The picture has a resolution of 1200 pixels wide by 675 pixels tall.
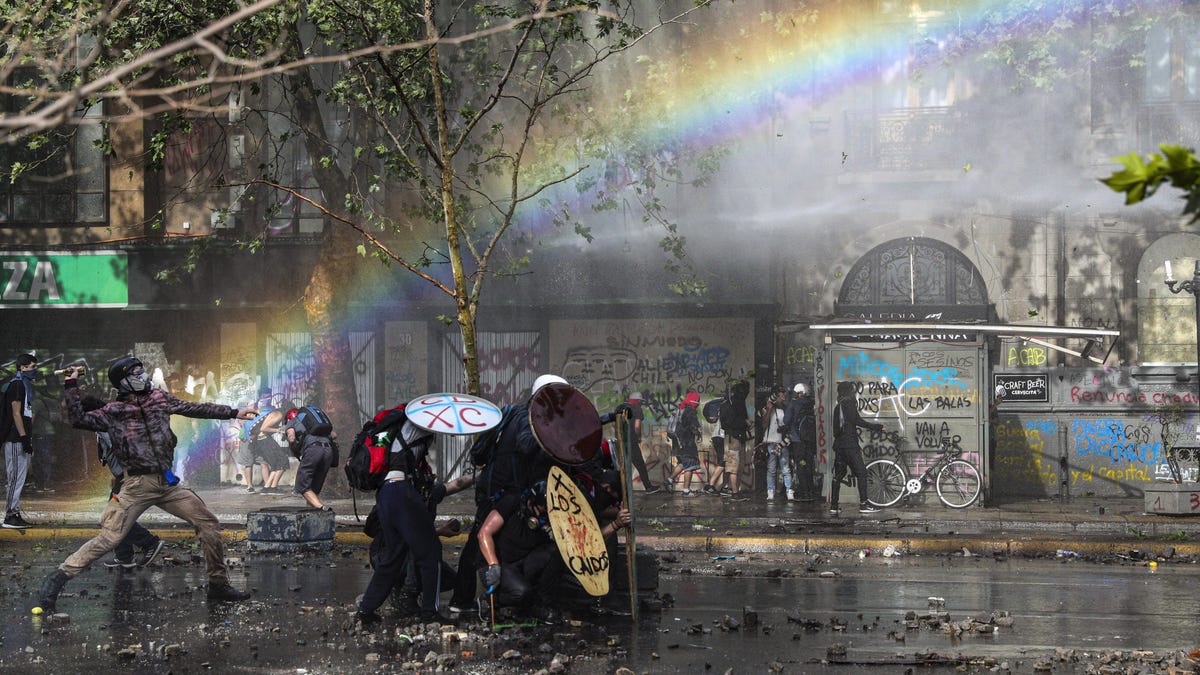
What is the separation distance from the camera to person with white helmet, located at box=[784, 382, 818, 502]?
1839cm

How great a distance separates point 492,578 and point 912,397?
10612 mm

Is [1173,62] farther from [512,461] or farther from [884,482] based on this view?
[512,461]

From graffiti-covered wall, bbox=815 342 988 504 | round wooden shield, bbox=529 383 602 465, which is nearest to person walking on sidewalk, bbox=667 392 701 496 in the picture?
graffiti-covered wall, bbox=815 342 988 504

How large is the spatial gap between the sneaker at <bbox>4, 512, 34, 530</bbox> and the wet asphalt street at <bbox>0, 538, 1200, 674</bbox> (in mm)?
2391

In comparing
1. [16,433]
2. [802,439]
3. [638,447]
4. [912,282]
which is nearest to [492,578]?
[16,433]

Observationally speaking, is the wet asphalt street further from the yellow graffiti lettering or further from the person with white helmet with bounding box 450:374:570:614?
the yellow graffiti lettering

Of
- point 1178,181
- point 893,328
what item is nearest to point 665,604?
point 1178,181

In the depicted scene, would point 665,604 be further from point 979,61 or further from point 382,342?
point 979,61

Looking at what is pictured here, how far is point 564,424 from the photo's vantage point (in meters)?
8.01

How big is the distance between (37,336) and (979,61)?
16.4m

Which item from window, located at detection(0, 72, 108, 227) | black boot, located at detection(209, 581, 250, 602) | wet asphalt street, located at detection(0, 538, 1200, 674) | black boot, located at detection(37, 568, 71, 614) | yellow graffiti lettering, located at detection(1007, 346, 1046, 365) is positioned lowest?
wet asphalt street, located at detection(0, 538, 1200, 674)

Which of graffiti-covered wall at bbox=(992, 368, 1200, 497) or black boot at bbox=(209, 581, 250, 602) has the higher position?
graffiti-covered wall at bbox=(992, 368, 1200, 497)

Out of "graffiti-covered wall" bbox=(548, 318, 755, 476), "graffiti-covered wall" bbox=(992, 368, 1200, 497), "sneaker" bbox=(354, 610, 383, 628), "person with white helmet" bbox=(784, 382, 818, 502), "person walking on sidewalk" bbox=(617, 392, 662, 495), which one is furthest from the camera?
"graffiti-covered wall" bbox=(548, 318, 755, 476)

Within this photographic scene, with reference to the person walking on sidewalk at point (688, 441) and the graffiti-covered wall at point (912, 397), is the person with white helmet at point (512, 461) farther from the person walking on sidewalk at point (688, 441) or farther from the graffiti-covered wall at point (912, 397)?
the person walking on sidewalk at point (688, 441)
